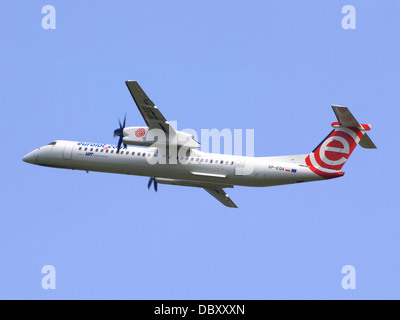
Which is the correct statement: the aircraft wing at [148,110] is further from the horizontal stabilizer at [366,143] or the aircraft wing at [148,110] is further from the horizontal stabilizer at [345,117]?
the horizontal stabilizer at [366,143]

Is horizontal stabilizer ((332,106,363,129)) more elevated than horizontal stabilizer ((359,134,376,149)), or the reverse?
horizontal stabilizer ((332,106,363,129))

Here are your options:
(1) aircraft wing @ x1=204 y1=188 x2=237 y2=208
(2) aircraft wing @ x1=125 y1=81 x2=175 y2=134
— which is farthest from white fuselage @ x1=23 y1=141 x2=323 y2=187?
(1) aircraft wing @ x1=204 y1=188 x2=237 y2=208

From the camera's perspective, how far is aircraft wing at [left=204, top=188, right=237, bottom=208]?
46.4 metres

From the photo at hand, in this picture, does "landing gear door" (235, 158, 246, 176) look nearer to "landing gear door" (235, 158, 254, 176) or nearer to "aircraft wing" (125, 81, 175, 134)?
"landing gear door" (235, 158, 254, 176)

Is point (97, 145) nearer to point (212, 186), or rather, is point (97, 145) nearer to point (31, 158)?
point (31, 158)

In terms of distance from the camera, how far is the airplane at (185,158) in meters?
40.1

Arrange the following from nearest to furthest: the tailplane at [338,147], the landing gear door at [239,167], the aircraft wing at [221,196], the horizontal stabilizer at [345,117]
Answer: the horizontal stabilizer at [345,117] < the tailplane at [338,147] < the landing gear door at [239,167] < the aircraft wing at [221,196]

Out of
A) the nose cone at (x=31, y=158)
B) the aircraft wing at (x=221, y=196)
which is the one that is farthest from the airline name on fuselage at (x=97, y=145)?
the aircraft wing at (x=221, y=196)

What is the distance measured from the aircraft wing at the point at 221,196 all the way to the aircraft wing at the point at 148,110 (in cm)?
622

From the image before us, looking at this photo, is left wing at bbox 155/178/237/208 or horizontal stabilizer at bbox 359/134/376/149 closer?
horizontal stabilizer at bbox 359/134/376/149

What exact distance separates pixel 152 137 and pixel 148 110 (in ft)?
5.22

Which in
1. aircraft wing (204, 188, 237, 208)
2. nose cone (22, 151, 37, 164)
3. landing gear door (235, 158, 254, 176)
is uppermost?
nose cone (22, 151, 37, 164)

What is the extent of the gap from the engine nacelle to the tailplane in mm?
6834

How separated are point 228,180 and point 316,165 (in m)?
4.75
